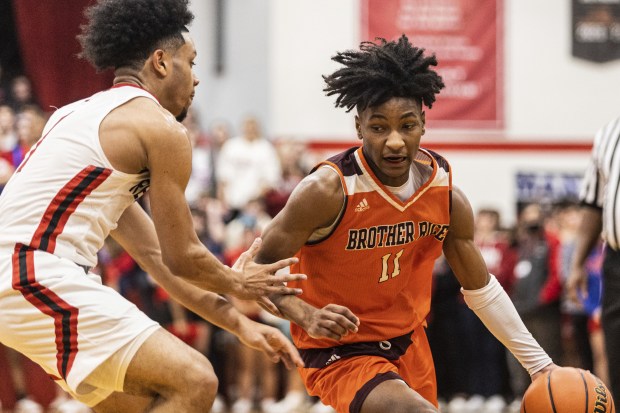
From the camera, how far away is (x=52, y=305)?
377 cm

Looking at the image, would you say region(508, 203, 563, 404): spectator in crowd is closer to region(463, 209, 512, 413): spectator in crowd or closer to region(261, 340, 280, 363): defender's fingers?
region(463, 209, 512, 413): spectator in crowd

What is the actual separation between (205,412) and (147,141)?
1.01 metres

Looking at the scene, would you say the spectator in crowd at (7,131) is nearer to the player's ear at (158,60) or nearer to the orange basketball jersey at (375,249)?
the orange basketball jersey at (375,249)

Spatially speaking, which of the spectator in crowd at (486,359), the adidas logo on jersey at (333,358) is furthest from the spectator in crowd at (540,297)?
the adidas logo on jersey at (333,358)

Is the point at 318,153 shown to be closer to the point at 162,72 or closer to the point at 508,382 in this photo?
the point at 508,382

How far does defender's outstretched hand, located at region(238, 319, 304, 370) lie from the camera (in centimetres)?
412

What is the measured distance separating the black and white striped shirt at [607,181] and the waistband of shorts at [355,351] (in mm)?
1548

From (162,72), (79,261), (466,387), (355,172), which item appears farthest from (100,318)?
(466,387)

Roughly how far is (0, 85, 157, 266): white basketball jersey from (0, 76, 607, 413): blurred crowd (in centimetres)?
544

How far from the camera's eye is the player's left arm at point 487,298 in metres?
4.77

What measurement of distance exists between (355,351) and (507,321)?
0.76 metres

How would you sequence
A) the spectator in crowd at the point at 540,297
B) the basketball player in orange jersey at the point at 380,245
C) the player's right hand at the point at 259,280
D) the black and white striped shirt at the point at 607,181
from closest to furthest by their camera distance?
1. the player's right hand at the point at 259,280
2. the basketball player in orange jersey at the point at 380,245
3. the black and white striped shirt at the point at 607,181
4. the spectator in crowd at the point at 540,297

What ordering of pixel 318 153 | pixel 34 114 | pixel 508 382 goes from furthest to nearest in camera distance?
pixel 318 153, pixel 508 382, pixel 34 114

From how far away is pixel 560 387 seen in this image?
14.8 feet
